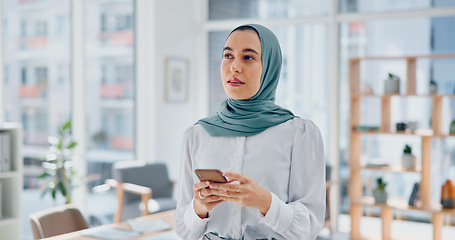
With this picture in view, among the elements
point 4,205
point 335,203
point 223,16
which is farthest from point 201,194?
point 223,16

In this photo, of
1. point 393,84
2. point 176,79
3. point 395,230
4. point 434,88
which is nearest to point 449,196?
point 395,230

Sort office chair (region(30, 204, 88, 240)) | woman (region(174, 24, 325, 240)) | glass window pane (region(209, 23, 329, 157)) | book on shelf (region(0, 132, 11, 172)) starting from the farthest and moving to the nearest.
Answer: glass window pane (region(209, 23, 329, 157))
book on shelf (region(0, 132, 11, 172))
office chair (region(30, 204, 88, 240))
woman (region(174, 24, 325, 240))

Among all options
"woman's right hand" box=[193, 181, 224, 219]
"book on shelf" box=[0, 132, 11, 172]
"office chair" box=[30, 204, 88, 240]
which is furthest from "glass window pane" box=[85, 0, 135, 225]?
"woman's right hand" box=[193, 181, 224, 219]

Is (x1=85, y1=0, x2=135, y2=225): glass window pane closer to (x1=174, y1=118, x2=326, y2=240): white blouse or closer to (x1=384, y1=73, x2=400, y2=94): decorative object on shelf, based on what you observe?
(x1=384, y1=73, x2=400, y2=94): decorative object on shelf

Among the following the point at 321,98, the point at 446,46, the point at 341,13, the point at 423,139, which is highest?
the point at 341,13

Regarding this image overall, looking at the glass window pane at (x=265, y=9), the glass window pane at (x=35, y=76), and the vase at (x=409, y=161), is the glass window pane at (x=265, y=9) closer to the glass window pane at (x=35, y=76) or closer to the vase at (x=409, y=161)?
the vase at (x=409, y=161)

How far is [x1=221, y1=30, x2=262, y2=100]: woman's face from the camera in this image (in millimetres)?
1456

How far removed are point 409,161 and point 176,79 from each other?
2799 mm

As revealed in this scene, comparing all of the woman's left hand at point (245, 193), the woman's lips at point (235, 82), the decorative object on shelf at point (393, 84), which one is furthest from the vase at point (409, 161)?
the woman's left hand at point (245, 193)

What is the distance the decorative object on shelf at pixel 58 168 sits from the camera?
4.48m

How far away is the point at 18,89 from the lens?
4625 mm

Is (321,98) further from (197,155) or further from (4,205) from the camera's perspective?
(197,155)

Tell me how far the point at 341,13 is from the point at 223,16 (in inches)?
59.9

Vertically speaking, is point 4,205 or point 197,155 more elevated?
point 197,155
